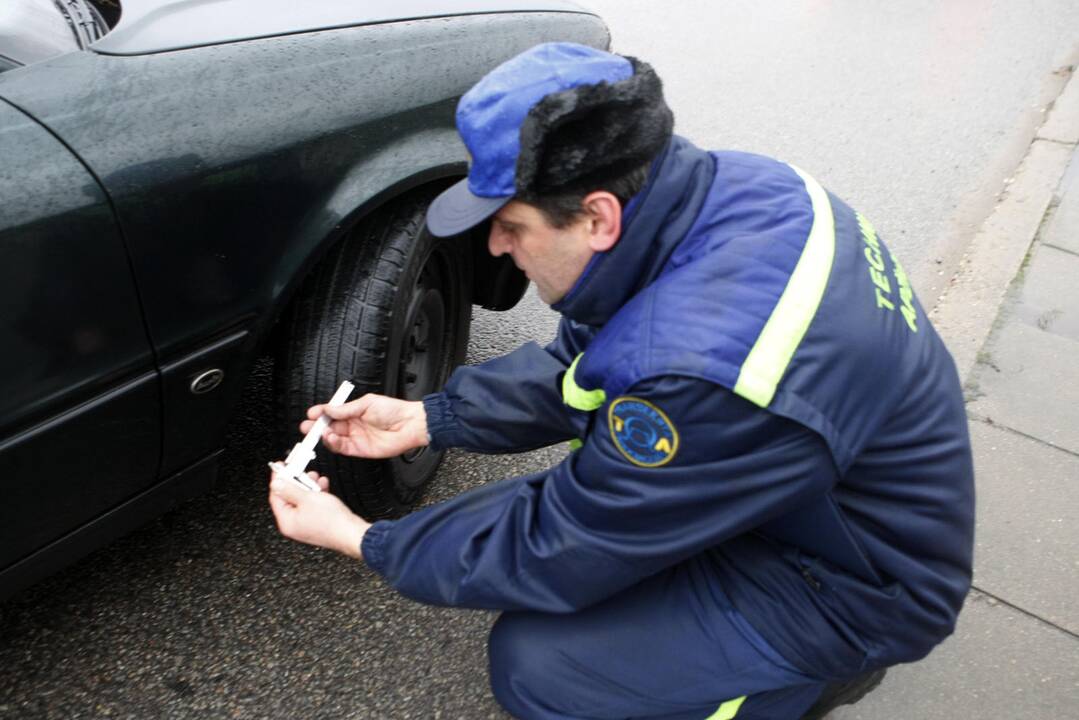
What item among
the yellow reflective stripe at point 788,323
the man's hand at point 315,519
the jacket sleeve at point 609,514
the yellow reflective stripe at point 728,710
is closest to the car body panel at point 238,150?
the man's hand at point 315,519

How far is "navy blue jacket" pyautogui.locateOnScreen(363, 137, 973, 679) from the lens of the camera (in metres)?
1.23

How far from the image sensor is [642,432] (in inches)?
50.0

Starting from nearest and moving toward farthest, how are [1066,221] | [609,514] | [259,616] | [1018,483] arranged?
1. [609,514]
2. [259,616]
3. [1018,483]
4. [1066,221]

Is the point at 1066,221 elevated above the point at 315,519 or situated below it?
below

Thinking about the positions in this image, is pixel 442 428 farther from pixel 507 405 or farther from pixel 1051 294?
pixel 1051 294

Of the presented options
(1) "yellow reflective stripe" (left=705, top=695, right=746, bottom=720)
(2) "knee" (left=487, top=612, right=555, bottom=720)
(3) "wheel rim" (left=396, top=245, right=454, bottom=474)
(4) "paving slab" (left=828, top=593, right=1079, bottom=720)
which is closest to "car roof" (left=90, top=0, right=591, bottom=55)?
(3) "wheel rim" (left=396, top=245, right=454, bottom=474)

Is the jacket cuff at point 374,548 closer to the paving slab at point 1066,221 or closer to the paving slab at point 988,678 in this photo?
the paving slab at point 988,678

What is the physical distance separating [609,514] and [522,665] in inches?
17.1

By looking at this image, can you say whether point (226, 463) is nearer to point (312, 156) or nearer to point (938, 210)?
point (312, 156)

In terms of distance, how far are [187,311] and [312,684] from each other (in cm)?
80

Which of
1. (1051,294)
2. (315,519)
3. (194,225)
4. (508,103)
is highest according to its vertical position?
(508,103)

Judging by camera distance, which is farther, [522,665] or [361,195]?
[361,195]

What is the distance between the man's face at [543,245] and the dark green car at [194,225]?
0.44 metres

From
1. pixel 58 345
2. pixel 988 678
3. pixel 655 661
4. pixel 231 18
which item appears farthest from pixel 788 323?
pixel 988 678
